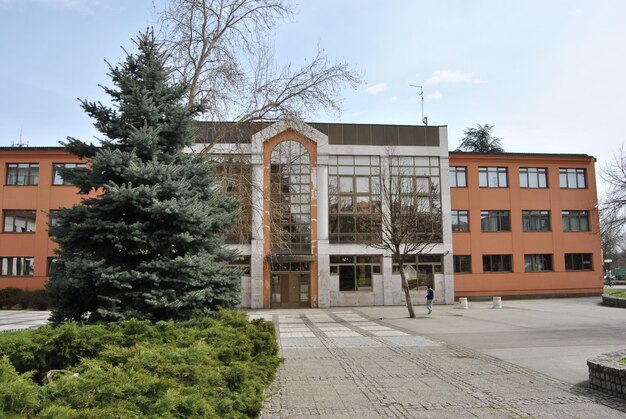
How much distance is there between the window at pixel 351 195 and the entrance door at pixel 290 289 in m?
3.67

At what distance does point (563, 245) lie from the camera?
38.8 metres

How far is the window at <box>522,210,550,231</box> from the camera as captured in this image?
1523 inches

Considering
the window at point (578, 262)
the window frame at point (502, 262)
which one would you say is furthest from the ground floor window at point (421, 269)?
the window at point (578, 262)

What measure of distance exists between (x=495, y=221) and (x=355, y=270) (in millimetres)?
12956

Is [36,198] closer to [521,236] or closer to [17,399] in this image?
[17,399]

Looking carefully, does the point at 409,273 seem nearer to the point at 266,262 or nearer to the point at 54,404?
the point at 266,262

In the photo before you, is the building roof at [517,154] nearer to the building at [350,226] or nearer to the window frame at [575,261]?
the building at [350,226]

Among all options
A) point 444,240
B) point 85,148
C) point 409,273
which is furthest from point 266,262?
point 85,148

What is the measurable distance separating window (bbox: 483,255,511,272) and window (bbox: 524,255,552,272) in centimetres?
148

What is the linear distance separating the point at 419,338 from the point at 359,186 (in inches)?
775

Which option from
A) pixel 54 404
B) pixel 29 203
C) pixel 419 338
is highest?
pixel 29 203

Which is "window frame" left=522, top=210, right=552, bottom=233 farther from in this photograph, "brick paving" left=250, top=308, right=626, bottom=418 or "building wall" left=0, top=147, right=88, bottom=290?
"building wall" left=0, top=147, right=88, bottom=290

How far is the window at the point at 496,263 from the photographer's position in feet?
123

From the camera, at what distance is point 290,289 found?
3334cm
